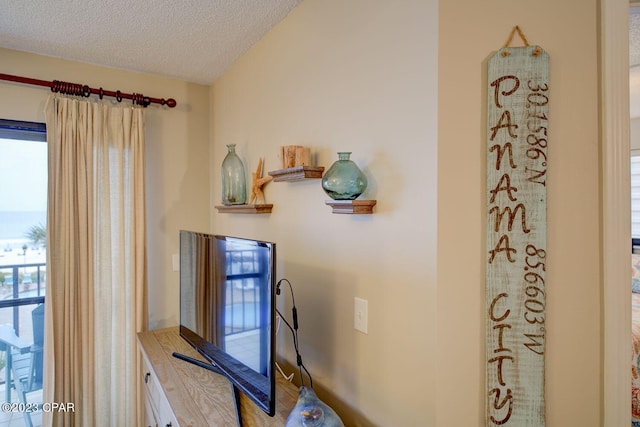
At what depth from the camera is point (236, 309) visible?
1.36m

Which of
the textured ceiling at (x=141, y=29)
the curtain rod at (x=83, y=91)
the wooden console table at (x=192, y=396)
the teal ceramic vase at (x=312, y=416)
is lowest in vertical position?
the wooden console table at (x=192, y=396)

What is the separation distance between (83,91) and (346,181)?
1981 millimetres

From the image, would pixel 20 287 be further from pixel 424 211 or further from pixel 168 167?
pixel 424 211

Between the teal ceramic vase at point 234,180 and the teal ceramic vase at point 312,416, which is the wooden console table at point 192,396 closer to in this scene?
the teal ceramic vase at point 312,416

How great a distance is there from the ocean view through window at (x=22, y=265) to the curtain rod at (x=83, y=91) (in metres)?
0.25

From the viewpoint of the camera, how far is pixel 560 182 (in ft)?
3.07

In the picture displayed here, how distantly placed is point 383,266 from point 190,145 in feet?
6.61

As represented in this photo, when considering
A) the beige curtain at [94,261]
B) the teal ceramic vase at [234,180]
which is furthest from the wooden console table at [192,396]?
the teal ceramic vase at [234,180]

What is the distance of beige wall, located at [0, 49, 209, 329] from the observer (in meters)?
2.39

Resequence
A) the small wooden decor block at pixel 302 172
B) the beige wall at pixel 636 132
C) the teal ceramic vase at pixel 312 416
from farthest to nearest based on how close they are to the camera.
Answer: the beige wall at pixel 636 132, the small wooden decor block at pixel 302 172, the teal ceramic vase at pixel 312 416

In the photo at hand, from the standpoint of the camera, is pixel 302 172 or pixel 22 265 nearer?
pixel 302 172

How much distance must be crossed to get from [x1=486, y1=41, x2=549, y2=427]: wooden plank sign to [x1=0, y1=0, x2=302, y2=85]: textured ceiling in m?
1.13

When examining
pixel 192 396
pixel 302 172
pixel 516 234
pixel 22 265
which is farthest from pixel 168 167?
pixel 516 234

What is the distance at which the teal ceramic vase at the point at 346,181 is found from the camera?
1165 millimetres
